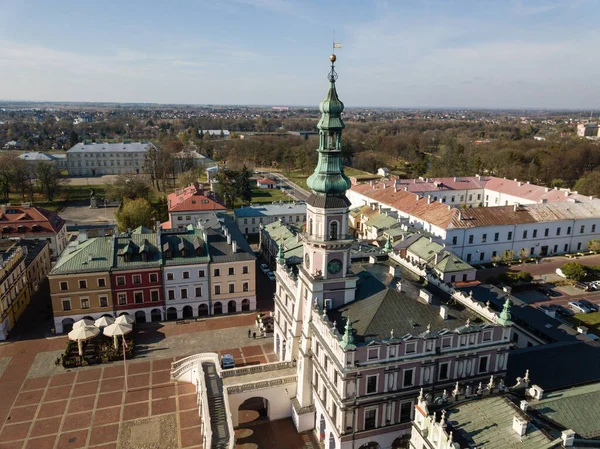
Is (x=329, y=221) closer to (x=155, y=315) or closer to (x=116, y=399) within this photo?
(x=116, y=399)

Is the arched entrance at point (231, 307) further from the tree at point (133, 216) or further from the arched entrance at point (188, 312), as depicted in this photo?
the tree at point (133, 216)

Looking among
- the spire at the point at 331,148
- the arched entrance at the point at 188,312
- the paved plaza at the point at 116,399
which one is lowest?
the paved plaza at the point at 116,399

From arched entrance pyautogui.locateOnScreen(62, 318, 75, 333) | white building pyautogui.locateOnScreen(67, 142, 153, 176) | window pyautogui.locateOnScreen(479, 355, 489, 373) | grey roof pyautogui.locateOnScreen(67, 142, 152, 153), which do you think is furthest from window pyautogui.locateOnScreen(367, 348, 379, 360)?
grey roof pyautogui.locateOnScreen(67, 142, 152, 153)

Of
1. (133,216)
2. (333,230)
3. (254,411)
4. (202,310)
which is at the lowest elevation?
(254,411)

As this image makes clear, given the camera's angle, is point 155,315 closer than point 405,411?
No

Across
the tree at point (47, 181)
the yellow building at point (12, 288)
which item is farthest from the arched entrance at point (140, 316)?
the tree at point (47, 181)

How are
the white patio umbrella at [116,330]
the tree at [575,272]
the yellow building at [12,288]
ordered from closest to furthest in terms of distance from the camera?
1. the white patio umbrella at [116,330]
2. the yellow building at [12,288]
3. the tree at [575,272]

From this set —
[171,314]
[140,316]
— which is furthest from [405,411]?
[140,316]

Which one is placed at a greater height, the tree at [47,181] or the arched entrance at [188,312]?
the tree at [47,181]
